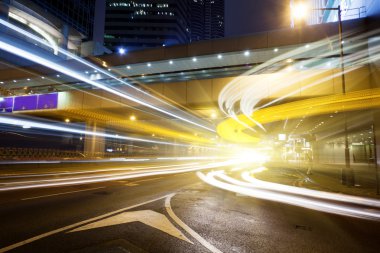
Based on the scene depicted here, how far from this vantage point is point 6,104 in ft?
106

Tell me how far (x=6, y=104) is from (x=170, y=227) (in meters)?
34.2

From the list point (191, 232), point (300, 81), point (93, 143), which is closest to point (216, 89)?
point (300, 81)

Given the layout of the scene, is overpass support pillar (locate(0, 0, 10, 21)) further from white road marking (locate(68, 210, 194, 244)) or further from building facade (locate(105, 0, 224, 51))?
building facade (locate(105, 0, 224, 51))

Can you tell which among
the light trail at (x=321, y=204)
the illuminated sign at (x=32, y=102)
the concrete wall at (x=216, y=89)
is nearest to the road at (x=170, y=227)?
the light trail at (x=321, y=204)

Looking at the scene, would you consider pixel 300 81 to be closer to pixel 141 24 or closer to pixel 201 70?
pixel 201 70

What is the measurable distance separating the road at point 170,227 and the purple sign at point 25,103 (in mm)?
24575

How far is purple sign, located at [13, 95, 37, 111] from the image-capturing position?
103 ft

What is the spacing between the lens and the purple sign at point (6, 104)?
3206 centimetres

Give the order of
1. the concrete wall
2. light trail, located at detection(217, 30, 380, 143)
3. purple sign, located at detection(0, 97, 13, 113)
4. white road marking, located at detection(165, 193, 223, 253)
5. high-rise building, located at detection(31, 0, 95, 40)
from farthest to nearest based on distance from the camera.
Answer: high-rise building, located at detection(31, 0, 95, 40) < purple sign, located at detection(0, 97, 13, 113) < light trail, located at detection(217, 30, 380, 143) < the concrete wall < white road marking, located at detection(165, 193, 223, 253)

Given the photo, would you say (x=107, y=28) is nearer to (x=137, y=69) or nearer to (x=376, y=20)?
(x=137, y=69)

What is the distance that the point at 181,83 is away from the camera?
2581 centimetres

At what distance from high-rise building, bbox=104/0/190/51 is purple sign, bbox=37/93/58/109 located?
337 ft

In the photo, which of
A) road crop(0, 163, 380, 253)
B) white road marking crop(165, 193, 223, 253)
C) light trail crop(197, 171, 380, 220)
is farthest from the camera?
light trail crop(197, 171, 380, 220)

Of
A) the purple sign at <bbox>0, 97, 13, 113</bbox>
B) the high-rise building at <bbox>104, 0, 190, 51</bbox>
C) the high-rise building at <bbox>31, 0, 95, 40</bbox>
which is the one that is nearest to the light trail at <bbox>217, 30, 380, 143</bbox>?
the purple sign at <bbox>0, 97, 13, 113</bbox>
